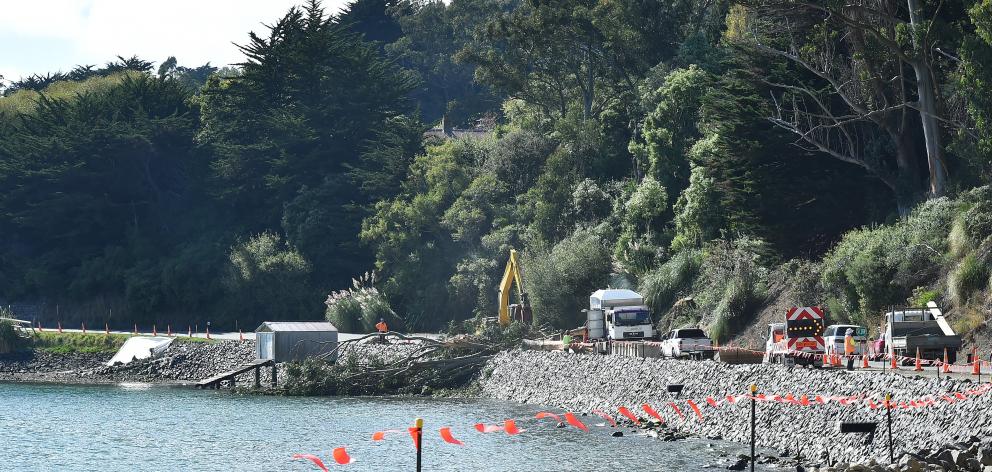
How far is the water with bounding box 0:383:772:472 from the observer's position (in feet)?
131

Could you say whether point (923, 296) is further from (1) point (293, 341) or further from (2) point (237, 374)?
(2) point (237, 374)

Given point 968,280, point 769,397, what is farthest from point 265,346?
point 769,397

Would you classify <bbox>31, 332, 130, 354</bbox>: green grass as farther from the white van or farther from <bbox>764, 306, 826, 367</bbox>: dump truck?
<bbox>764, 306, 826, 367</bbox>: dump truck

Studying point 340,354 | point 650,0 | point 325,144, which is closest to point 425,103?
point 325,144

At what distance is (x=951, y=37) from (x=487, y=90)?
95958 millimetres

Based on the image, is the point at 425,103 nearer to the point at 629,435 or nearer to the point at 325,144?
the point at 325,144

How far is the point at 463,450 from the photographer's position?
43.2 meters

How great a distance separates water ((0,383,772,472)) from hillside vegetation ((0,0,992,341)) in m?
12.6

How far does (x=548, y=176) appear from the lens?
81125mm

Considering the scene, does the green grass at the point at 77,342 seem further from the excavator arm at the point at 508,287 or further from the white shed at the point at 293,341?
the excavator arm at the point at 508,287

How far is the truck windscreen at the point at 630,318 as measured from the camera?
2243 inches

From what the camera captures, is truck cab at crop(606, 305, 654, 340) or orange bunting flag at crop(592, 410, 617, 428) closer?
orange bunting flag at crop(592, 410, 617, 428)

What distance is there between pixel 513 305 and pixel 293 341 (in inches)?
437

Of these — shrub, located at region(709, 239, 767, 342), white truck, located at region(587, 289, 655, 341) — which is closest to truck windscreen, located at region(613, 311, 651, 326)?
white truck, located at region(587, 289, 655, 341)
